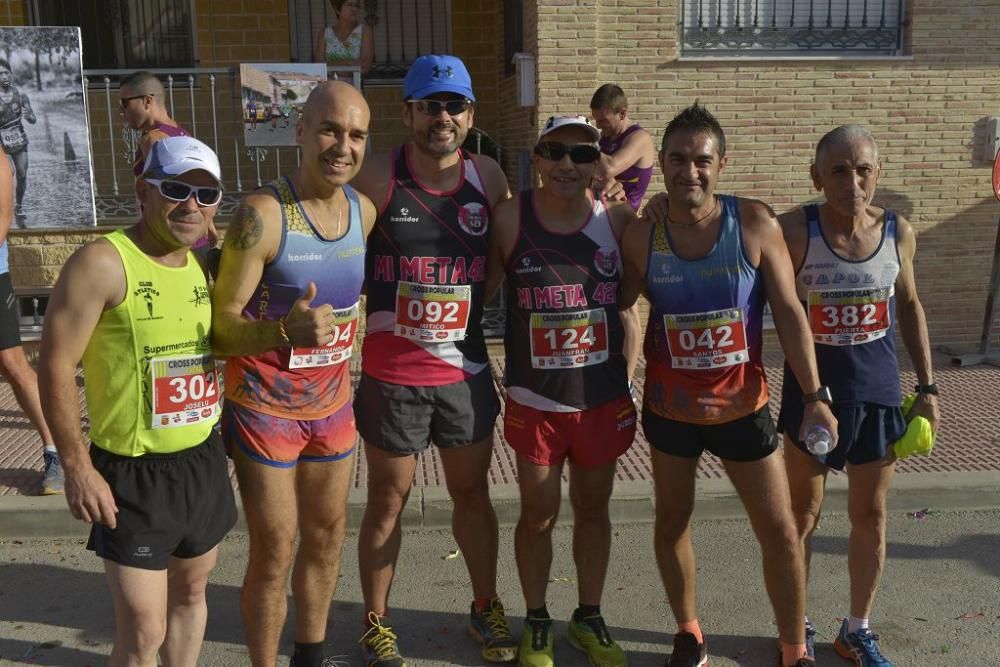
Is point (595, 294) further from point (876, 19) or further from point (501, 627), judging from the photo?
point (876, 19)

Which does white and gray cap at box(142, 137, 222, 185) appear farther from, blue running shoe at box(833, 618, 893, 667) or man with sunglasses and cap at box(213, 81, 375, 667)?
blue running shoe at box(833, 618, 893, 667)

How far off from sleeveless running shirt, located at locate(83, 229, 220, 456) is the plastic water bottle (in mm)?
2019

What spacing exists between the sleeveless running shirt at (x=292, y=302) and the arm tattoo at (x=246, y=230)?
0.28ft

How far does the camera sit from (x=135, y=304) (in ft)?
8.78

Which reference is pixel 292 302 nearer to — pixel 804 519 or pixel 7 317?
pixel 804 519

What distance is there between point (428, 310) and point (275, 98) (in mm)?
5641

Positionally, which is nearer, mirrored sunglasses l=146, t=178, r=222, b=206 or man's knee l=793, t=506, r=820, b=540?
mirrored sunglasses l=146, t=178, r=222, b=206

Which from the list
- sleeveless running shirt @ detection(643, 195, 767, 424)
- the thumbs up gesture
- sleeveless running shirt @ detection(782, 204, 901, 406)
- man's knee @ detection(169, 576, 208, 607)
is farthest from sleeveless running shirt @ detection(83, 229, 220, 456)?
sleeveless running shirt @ detection(782, 204, 901, 406)

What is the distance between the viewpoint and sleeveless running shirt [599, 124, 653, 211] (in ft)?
21.7

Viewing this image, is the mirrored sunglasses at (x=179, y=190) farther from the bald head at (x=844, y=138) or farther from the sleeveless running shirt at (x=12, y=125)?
the sleeveless running shirt at (x=12, y=125)

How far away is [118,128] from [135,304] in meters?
9.06

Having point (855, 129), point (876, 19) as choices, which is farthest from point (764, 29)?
point (855, 129)

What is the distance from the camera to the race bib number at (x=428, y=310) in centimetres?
345

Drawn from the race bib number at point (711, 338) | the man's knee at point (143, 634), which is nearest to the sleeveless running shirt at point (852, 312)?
the race bib number at point (711, 338)
